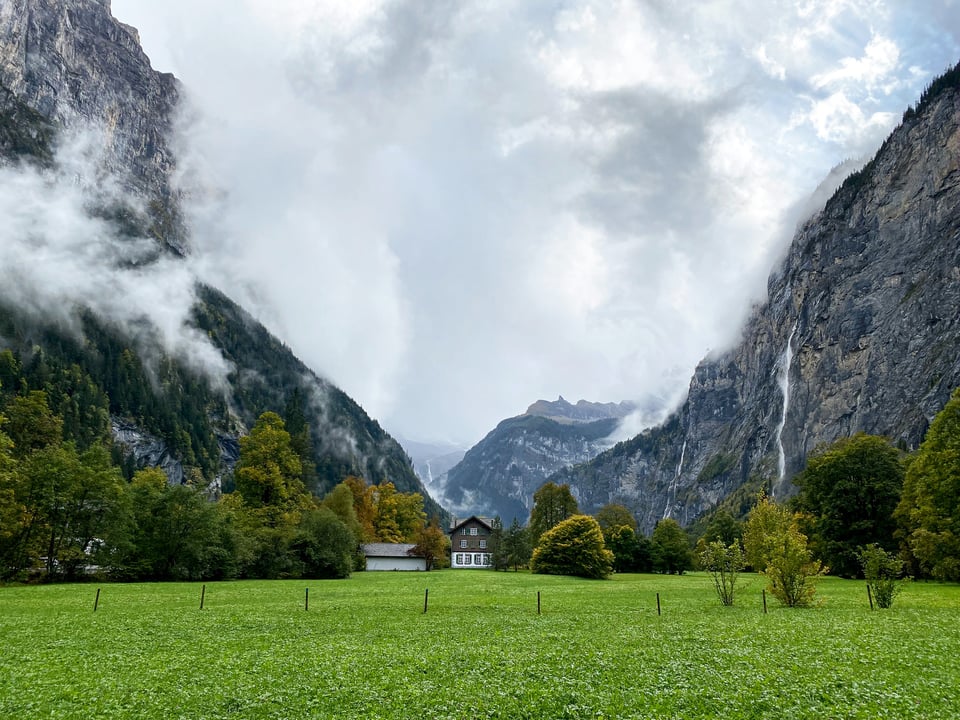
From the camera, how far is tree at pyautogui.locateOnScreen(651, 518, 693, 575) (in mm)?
90688

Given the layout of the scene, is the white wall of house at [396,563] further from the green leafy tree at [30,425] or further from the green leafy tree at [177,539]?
the green leafy tree at [30,425]

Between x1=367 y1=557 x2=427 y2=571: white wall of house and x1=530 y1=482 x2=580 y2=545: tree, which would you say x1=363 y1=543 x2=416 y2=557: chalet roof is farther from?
x1=530 y1=482 x2=580 y2=545: tree

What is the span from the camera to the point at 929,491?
48094 mm

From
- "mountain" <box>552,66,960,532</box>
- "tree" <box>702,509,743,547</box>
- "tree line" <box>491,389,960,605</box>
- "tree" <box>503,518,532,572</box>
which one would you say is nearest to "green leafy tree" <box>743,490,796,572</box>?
"tree line" <box>491,389,960,605</box>

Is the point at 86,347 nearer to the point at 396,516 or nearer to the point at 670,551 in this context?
the point at 396,516

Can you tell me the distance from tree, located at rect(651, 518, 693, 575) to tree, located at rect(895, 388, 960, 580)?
137ft

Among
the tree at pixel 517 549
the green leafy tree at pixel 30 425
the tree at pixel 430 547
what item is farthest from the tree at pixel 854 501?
the green leafy tree at pixel 30 425

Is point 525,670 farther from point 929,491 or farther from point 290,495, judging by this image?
point 290,495

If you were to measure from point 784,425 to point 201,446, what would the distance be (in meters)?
187

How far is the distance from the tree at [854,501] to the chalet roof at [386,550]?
60.4 metres

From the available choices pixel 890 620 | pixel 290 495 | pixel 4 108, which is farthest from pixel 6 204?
pixel 890 620

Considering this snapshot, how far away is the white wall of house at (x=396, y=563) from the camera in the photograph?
3659 inches

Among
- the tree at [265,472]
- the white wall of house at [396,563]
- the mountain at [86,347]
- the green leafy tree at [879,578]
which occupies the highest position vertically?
the mountain at [86,347]

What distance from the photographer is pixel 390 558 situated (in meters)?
93.9
